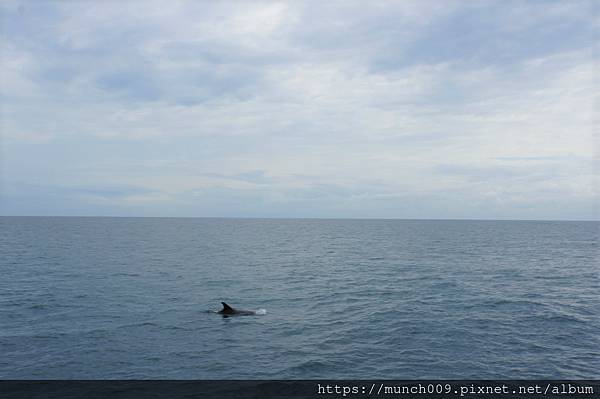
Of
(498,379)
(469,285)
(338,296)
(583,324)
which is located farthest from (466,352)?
(469,285)

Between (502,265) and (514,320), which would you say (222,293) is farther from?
(502,265)

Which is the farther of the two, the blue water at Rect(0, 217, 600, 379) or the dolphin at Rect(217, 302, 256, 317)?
the dolphin at Rect(217, 302, 256, 317)

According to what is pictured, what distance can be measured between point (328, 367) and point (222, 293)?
2498 cm
